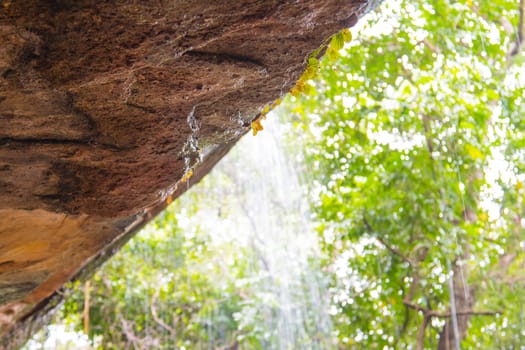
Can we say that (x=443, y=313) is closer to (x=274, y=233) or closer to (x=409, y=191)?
(x=409, y=191)

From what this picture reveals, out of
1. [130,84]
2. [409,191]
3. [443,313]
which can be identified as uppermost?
[409,191]

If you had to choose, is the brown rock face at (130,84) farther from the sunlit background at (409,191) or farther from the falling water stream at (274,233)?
Result: the falling water stream at (274,233)

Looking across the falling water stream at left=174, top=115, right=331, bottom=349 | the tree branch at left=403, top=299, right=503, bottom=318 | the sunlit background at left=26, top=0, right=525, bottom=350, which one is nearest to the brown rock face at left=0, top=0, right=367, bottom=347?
the sunlit background at left=26, top=0, right=525, bottom=350

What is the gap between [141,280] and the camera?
903 cm

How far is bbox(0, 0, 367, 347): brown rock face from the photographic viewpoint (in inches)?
60.3

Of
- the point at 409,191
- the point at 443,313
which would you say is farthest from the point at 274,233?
the point at 443,313

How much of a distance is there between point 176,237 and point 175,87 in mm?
7625

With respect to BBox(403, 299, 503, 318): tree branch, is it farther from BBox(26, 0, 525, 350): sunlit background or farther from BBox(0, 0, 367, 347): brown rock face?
BBox(0, 0, 367, 347): brown rock face

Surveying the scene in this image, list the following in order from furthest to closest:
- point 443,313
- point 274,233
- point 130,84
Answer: point 274,233 → point 443,313 → point 130,84

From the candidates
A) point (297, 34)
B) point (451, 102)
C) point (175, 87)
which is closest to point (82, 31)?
point (175, 87)

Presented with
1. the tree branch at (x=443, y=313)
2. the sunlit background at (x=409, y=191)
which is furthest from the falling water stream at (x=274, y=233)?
the tree branch at (x=443, y=313)

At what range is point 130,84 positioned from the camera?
180cm

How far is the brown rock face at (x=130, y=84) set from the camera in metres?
1.53

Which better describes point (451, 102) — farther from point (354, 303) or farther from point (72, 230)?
point (72, 230)
